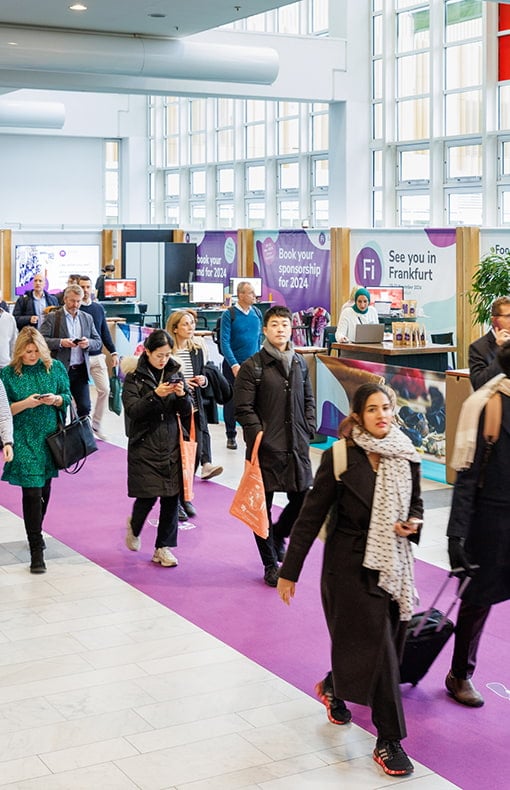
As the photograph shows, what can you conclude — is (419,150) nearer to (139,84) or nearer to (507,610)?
(139,84)

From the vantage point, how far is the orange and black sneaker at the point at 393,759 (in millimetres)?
4141

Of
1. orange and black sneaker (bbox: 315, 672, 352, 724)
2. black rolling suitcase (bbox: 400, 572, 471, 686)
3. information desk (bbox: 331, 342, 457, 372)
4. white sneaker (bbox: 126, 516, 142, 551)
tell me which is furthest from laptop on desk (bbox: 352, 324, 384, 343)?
orange and black sneaker (bbox: 315, 672, 352, 724)

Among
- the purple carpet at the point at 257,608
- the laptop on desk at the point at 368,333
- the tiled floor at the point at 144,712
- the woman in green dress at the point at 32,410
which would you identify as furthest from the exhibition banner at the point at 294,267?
the tiled floor at the point at 144,712

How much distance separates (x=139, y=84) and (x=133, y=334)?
4.49 metres

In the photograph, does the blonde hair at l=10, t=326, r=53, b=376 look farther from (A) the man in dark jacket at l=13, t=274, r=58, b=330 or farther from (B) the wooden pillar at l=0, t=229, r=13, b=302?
(B) the wooden pillar at l=0, t=229, r=13, b=302

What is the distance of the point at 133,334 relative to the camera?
14.0 meters

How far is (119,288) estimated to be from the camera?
2122 cm

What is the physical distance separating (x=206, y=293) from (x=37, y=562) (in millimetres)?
13303

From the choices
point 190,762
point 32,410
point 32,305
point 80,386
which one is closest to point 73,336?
point 80,386

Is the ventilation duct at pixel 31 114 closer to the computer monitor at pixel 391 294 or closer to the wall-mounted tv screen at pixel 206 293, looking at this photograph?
the wall-mounted tv screen at pixel 206 293

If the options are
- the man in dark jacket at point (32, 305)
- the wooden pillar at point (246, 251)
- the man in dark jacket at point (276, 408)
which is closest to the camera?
the man in dark jacket at point (276, 408)

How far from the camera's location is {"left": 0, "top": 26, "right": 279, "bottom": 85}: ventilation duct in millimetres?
12195

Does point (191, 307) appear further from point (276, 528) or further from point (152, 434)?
point (276, 528)

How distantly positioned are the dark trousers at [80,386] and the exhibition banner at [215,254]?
10.3 meters
